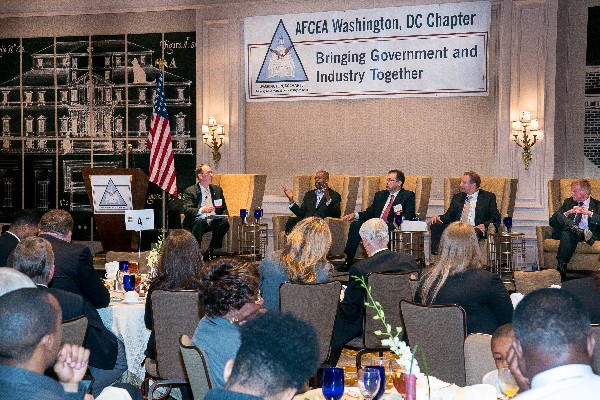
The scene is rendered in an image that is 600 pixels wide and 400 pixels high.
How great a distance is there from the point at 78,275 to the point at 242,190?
21.7ft

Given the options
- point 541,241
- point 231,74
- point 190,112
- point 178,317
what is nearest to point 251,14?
point 231,74

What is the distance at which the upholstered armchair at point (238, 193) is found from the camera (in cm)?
1138

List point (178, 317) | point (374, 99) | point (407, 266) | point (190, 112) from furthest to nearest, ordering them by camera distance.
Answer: point (190, 112)
point (374, 99)
point (407, 266)
point (178, 317)

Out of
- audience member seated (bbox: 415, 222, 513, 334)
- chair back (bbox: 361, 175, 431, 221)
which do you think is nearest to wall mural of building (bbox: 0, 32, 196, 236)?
chair back (bbox: 361, 175, 431, 221)

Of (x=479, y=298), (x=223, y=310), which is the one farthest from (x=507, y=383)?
(x=479, y=298)

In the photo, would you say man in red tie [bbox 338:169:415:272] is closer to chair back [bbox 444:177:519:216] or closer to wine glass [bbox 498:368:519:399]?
chair back [bbox 444:177:519:216]

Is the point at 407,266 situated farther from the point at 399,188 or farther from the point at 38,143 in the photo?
the point at 38,143

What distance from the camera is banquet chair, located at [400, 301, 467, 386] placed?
430 cm

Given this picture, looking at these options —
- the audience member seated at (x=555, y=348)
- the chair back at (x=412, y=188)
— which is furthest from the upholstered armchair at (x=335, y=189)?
the audience member seated at (x=555, y=348)

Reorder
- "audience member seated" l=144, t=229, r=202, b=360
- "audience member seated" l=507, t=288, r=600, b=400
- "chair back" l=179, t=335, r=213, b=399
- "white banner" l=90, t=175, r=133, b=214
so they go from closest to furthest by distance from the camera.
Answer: "audience member seated" l=507, t=288, r=600, b=400
"chair back" l=179, t=335, r=213, b=399
"audience member seated" l=144, t=229, r=202, b=360
"white banner" l=90, t=175, r=133, b=214

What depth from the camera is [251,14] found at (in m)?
12.6

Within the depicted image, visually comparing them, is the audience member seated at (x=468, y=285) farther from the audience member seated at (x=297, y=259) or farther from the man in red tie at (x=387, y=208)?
the man in red tie at (x=387, y=208)

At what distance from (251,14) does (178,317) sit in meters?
8.60

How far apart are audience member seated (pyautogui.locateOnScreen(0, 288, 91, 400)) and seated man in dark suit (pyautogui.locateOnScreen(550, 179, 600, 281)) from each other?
816cm
